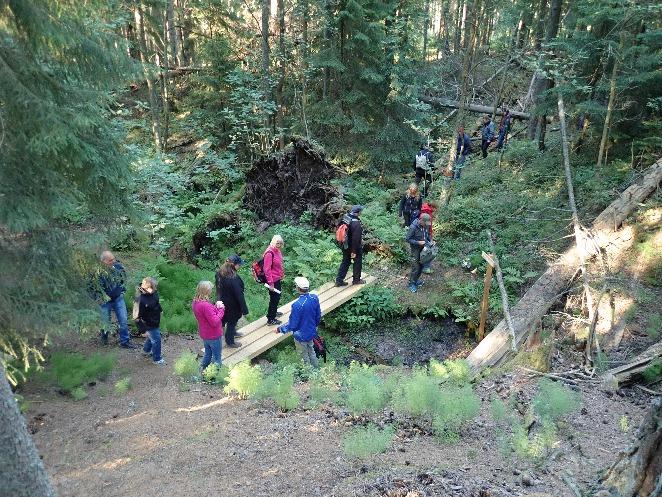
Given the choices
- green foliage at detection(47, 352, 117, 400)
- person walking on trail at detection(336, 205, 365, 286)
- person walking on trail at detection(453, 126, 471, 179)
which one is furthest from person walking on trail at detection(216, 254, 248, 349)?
person walking on trail at detection(453, 126, 471, 179)

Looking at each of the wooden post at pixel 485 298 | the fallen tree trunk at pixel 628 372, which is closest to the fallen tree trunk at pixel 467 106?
the wooden post at pixel 485 298

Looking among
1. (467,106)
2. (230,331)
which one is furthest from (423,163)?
(467,106)

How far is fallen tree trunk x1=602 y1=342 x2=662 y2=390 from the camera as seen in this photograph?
7957 millimetres

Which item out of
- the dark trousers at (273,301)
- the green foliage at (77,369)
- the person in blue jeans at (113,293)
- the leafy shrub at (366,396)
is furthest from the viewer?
the dark trousers at (273,301)

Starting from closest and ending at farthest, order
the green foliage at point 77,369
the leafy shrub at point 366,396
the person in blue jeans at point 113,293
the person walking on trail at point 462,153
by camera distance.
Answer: the leafy shrub at point 366,396, the green foliage at point 77,369, the person in blue jeans at point 113,293, the person walking on trail at point 462,153

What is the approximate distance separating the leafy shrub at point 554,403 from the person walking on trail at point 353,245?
598cm

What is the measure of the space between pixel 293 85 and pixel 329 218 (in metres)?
9.33

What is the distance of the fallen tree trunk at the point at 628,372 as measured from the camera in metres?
7.96

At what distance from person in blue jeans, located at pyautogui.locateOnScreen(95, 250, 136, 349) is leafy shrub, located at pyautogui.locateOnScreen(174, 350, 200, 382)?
1609 millimetres

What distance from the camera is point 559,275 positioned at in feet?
37.7

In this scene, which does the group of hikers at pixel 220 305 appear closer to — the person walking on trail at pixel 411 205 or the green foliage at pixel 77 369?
the green foliage at pixel 77 369

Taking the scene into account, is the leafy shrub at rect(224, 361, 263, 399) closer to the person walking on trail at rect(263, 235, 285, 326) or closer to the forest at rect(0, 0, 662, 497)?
the forest at rect(0, 0, 662, 497)

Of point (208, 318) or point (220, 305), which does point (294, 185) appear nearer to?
point (220, 305)

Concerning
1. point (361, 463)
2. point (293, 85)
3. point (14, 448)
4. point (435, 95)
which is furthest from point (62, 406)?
point (435, 95)
